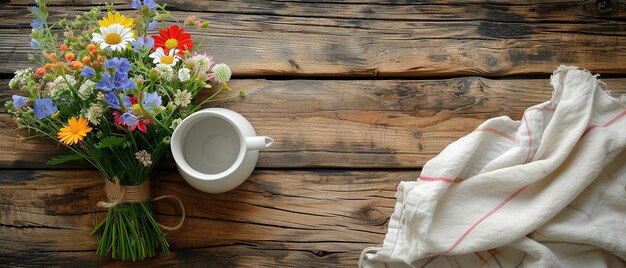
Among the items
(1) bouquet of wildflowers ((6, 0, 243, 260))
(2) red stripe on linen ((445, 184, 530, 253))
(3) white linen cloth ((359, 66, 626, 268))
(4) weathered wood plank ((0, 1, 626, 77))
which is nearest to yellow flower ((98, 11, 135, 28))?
(1) bouquet of wildflowers ((6, 0, 243, 260))

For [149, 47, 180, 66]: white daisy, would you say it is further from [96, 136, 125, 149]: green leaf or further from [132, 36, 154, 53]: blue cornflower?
[96, 136, 125, 149]: green leaf

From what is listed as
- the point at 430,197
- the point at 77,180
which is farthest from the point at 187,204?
the point at 430,197

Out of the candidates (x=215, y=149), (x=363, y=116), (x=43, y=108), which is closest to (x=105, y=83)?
(x=43, y=108)

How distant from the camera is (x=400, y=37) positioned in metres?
1.17

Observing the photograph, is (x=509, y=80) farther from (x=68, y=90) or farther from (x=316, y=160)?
(x=68, y=90)

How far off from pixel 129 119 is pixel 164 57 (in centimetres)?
13

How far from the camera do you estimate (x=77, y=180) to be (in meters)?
1.11

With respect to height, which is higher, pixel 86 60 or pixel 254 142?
pixel 86 60

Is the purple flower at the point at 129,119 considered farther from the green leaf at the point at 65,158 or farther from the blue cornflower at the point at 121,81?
the green leaf at the point at 65,158

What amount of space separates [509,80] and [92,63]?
75 cm

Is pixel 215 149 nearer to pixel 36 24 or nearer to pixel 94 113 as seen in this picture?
pixel 94 113

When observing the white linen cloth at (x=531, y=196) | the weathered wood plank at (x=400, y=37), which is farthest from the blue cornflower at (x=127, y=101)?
the white linen cloth at (x=531, y=196)

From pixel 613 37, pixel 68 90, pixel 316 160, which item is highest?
pixel 613 37

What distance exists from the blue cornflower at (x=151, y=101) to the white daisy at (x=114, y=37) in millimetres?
87
